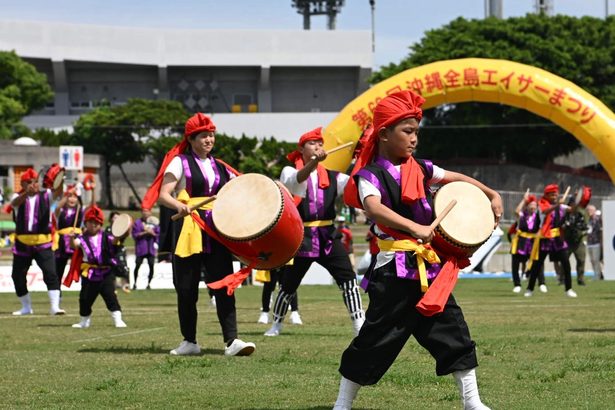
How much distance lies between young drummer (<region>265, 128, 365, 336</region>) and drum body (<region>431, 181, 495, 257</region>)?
4944 millimetres

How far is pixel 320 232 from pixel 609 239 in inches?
232

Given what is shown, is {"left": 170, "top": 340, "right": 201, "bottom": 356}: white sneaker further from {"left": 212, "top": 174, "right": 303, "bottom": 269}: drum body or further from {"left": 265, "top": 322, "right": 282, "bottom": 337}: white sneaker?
{"left": 265, "top": 322, "right": 282, "bottom": 337}: white sneaker

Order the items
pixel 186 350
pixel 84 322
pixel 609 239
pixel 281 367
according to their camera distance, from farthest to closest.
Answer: pixel 609 239 → pixel 84 322 → pixel 186 350 → pixel 281 367

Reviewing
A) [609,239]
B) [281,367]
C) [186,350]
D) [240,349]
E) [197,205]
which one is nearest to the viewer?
[281,367]

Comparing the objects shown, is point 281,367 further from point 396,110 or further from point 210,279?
point 396,110

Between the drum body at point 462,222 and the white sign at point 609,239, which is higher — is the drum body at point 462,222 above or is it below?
above

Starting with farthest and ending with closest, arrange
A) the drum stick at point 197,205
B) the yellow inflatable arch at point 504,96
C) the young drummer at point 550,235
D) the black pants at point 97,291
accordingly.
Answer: the yellow inflatable arch at point 504,96 → the young drummer at point 550,235 → the black pants at point 97,291 → the drum stick at point 197,205

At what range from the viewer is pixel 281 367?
10.1m

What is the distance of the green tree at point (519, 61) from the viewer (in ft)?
221

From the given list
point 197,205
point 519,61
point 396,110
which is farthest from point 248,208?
point 519,61

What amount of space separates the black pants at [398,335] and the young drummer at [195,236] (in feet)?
11.9

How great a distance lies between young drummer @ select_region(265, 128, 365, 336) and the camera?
41.0 ft

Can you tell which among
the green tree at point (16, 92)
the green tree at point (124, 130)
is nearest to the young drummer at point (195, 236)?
the green tree at point (124, 130)

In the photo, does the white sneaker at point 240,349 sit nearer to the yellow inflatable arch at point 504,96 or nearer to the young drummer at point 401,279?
the young drummer at point 401,279
